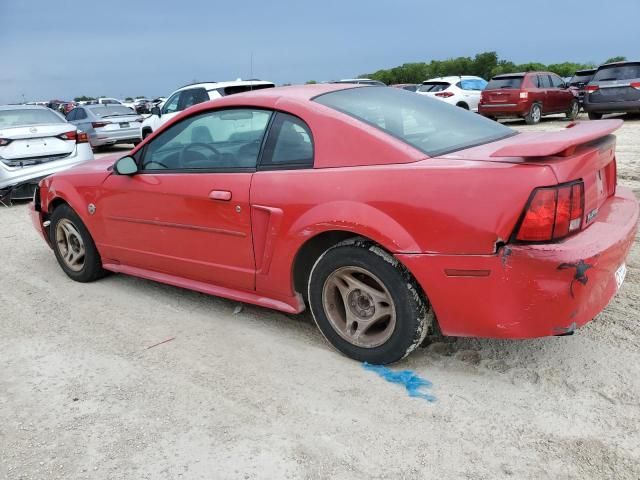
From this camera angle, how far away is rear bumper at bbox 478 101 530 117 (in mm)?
16078

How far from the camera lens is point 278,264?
332 centimetres

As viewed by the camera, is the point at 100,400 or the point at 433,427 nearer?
the point at 433,427

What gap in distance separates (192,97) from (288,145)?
9.61 metres

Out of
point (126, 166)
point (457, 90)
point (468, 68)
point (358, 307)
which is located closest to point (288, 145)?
point (358, 307)

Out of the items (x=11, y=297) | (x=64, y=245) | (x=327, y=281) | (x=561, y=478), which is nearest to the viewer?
(x=561, y=478)

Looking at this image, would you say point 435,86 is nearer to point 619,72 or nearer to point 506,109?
point 506,109

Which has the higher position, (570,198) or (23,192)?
(570,198)

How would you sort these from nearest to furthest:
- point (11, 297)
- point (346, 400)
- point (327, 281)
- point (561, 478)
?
point (561, 478) < point (346, 400) < point (327, 281) < point (11, 297)

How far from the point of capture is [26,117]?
9.32 m

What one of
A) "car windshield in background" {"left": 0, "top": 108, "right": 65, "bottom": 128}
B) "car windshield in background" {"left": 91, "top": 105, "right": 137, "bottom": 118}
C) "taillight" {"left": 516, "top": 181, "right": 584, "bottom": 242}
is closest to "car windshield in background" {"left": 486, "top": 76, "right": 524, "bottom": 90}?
"car windshield in background" {"left": 91, "top": 105, "right": 137, "bottom": 118}

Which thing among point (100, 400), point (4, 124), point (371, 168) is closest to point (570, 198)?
point (371, 168)

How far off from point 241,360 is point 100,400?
0.78 m

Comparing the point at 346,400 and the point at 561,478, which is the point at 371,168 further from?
the point at 561,478

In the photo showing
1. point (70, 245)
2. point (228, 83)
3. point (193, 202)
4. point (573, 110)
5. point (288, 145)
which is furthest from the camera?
point (573, 110)
